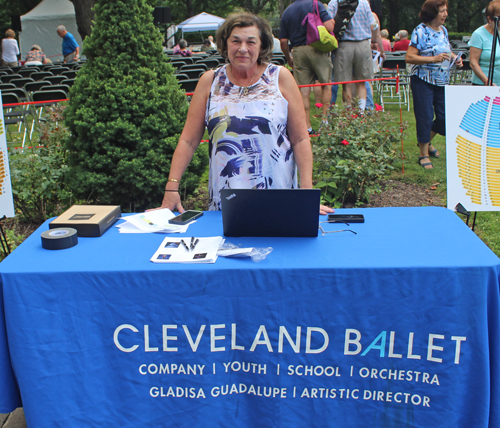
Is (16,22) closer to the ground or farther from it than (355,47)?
farther from it

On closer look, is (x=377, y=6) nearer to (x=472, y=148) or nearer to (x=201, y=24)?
(x=472, y=148)

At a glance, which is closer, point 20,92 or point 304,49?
point 304,49

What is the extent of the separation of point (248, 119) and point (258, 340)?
3.89ft

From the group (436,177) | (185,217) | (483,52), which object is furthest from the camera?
(436,177)

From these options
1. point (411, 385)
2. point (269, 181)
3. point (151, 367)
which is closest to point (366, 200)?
point (269, 181)

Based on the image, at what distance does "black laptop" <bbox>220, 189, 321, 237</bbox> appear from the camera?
1.78m

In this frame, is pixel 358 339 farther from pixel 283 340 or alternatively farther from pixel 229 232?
pixel 229 232

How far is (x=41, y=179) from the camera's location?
3.98 metres

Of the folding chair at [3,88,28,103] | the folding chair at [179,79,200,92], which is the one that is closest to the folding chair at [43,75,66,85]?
the folding chair at [3,88,28,103]

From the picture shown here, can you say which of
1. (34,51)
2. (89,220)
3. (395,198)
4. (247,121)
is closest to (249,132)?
(247,121)

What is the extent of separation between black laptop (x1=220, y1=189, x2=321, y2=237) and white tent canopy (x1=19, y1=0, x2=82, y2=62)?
77.7 ft

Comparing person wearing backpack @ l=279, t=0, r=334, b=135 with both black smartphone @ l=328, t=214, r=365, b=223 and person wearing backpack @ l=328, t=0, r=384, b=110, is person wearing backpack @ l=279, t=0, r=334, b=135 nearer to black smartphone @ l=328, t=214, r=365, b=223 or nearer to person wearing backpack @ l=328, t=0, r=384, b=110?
person wearing backpack @ l=328, t=0, r=384, b=110

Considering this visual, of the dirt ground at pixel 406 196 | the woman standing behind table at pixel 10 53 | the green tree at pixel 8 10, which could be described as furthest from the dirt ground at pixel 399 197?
the green tree at pixel 8 10

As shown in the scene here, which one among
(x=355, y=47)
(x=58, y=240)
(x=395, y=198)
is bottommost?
(x=395, y=198)
